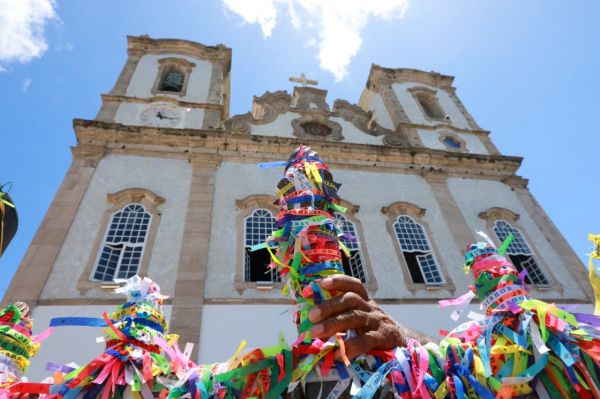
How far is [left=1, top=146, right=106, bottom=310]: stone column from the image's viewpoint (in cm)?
723

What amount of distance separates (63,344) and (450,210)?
32.9ft

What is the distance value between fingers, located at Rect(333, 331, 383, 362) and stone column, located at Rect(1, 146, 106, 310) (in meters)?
7.17

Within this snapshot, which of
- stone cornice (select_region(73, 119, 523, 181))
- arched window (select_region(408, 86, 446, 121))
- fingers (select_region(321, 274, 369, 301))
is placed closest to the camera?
fingers (select_region(321, 274, 369, 301))

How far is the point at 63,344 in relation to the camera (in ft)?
21.5

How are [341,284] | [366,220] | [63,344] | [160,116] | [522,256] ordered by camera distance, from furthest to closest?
[160,116] < [522,256] < [366,220] < [63,344] < [341,284]

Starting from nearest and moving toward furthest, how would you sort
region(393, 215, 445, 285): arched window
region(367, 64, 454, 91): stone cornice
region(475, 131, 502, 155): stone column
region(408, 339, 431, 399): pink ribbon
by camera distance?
region(408, 339, 431, 399): pink ribbon
region(393, 215, 445, 285): arched window
region(475, 131, 502, 155): stone column
region(367, 64, 454, 91): stone cornice

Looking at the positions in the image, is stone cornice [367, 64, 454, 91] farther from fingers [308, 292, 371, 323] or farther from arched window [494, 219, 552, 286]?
fingers [308, 292, 371, 323]

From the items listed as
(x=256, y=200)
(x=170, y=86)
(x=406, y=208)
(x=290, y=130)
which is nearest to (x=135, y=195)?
(x=256, y=200)

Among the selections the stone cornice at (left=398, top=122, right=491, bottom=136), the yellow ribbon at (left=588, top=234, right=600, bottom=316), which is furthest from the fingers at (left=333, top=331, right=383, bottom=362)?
the stone cornice at (left=398, top=122, right=491, bottom=136)

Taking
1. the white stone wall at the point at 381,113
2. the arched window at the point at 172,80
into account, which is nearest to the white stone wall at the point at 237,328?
the arched window at the point at 172,80

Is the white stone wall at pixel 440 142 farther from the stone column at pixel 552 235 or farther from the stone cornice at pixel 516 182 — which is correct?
the stone column at pixel 552 235

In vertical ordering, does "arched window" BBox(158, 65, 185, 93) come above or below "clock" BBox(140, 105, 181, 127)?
above

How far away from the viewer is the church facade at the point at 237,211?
753 centimetres

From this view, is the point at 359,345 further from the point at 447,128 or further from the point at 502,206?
the point at 447,128
